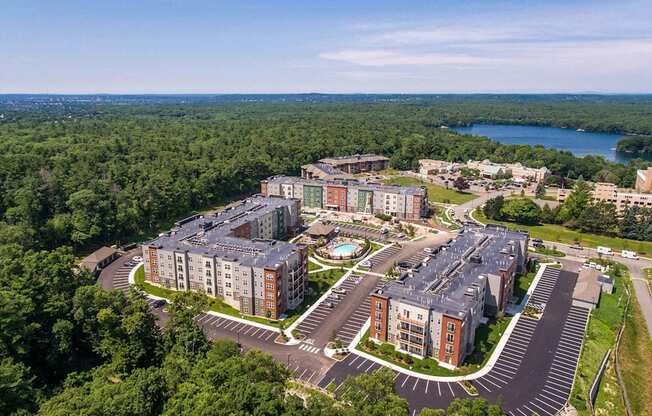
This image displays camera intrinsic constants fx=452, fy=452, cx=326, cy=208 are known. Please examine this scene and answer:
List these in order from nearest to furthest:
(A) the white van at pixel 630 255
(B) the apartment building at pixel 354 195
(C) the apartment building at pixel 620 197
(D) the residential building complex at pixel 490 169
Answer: (A) the white van at pixel 630 255, (B) the apartment building at pixel 354 195, (C) the apartment building at pixel 620 197, (D) the residential building complex at pixel 490 169

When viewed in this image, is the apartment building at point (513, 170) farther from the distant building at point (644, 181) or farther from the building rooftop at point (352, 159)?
the building rooftop at point (352, 159)

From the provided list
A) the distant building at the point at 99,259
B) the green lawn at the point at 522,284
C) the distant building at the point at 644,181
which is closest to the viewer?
the green lawn at the point at 522,284

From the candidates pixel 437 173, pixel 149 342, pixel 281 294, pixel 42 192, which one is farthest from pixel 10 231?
pixel 437 173

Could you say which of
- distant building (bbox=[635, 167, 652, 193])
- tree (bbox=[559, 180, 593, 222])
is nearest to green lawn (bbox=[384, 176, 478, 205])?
tree (bbox=[559, 180, 593, 222])

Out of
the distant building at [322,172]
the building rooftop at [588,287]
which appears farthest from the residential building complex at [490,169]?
the building rooftop at [588,287]

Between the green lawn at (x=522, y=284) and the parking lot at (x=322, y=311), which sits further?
the green lawn at (x=522, y=284)

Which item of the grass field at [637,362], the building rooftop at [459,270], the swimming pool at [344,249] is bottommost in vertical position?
the grass field at [637,362]

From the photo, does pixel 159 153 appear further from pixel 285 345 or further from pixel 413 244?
pixel 285 345

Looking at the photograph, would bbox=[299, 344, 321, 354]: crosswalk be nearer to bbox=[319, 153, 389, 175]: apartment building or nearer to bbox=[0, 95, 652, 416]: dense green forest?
bbox=[0, 95, 652, 416]: dense green forest
